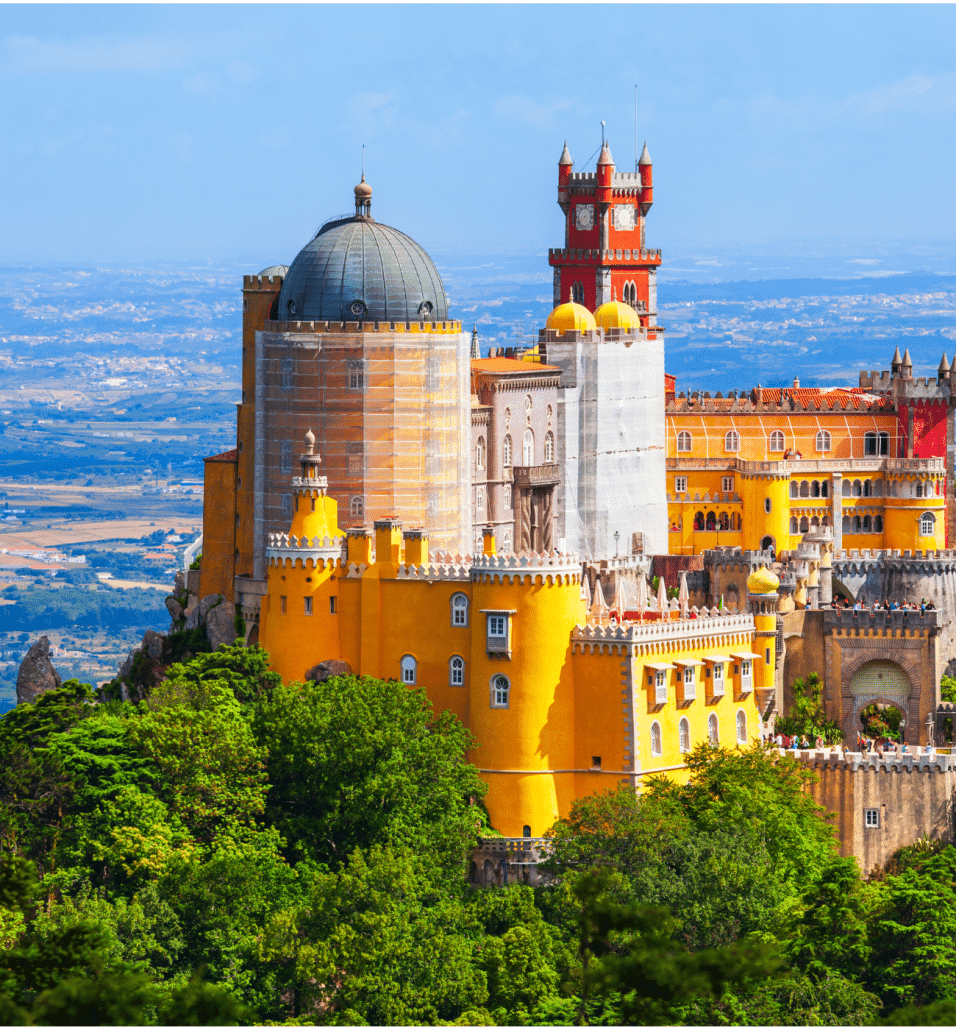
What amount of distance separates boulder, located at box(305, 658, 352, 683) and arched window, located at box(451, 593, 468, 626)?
6.00 metres

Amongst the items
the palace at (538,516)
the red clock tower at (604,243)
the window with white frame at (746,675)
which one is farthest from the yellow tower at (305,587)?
the red clock tower at (604,243)

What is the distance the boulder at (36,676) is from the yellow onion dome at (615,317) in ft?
118

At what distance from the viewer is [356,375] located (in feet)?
413

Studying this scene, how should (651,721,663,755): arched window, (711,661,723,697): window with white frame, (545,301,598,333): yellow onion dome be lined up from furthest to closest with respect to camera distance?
(545,301,598,333): yellow onion dome < (711,661,723,697): window with white frame < (651,721,663,755): arched window

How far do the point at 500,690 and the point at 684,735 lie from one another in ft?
28.0

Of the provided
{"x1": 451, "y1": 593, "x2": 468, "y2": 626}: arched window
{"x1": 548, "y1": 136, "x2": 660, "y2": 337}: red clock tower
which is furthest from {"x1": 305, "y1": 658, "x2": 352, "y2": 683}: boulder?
{"x1": 548, "y1": 136, "x2": 660, "y2": 337}: red clock tower

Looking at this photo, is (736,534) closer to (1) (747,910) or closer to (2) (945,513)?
(2) (945,513)

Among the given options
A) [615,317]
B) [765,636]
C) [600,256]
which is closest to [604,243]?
[600,256]

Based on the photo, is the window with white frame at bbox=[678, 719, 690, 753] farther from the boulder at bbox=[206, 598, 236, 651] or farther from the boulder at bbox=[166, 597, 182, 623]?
the boulder at bbox=[166, 597, 182, 623]

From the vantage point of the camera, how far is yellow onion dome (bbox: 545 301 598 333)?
147000mm

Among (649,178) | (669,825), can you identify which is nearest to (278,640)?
(669,825)

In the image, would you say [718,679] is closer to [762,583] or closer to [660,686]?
[660,686]

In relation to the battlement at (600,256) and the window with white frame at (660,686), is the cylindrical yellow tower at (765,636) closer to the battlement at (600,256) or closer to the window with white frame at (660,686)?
the window with white frame at (660,686)

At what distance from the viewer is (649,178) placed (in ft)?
574
